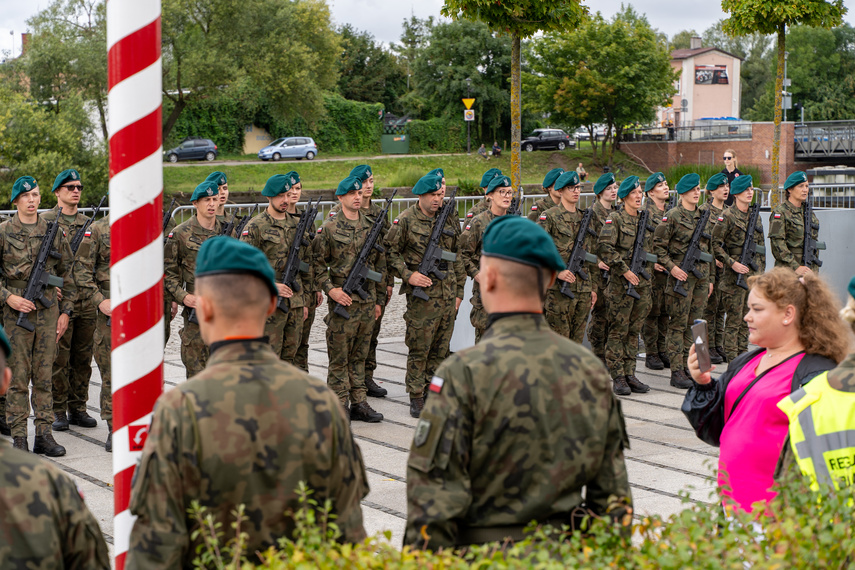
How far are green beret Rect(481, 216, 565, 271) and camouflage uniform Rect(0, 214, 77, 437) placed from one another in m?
5.78

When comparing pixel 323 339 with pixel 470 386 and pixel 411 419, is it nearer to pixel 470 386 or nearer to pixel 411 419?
pixel 411 419

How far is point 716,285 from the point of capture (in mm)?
12062

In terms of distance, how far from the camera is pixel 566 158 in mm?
51594

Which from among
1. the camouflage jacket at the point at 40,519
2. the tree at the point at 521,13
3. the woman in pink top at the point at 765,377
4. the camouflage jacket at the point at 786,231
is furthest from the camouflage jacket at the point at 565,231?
the camouflage jacket at the point at 40,519

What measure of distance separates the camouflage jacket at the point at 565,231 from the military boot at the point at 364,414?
2.30m

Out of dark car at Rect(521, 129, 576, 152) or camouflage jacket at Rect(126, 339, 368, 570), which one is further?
dark car at Rect(521, 129, 576, 152)

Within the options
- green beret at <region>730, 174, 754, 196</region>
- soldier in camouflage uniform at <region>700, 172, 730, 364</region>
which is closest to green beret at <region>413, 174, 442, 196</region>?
soldier in camouflage uniform at <region>700, 172, 730, 364</region>

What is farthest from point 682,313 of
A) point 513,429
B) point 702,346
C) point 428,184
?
point 513,429

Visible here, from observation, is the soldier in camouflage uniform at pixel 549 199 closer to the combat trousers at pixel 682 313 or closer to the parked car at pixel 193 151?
the combat trousers at pixel 682 313

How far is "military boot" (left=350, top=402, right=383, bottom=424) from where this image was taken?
9038 millimetres

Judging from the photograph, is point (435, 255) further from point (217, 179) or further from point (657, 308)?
point (657, 308)

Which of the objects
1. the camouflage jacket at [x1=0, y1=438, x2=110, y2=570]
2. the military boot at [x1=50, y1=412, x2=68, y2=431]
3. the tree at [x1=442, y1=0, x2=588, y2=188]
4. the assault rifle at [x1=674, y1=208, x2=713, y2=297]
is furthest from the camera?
the tree at [x1=442, y1=0, x2=588, y2=188]

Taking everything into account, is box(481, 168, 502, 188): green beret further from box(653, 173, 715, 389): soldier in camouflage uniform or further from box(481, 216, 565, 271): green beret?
box(481, 216, 565, 271): green beret

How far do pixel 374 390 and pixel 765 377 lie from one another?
634 centimetres
